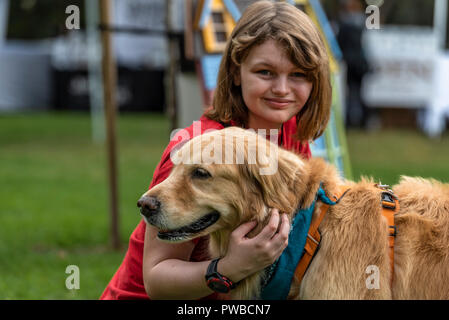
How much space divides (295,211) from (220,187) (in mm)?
388

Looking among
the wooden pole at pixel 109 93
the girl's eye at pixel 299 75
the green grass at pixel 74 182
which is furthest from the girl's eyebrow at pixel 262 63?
the wooden pole at pixel 109 93

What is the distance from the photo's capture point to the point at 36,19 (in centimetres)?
2412

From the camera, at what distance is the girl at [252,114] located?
8.34ft

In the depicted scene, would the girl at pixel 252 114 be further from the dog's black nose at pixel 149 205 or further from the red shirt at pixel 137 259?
the dog's black nose at pixel 149 205

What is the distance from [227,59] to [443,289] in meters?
1.60

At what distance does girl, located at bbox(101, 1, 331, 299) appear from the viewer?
2.54m

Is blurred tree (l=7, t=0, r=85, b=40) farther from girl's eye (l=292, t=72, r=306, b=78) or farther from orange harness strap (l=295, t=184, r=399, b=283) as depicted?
orange harness strap (l=295, t=184, r=399, b=283)

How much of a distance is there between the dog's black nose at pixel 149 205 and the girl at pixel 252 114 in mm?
214

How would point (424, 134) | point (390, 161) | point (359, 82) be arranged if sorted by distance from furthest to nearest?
point (424, 134), point (359, 82), point (390, 161)

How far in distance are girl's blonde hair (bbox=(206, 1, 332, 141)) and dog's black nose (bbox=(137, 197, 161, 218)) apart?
0.71 meters

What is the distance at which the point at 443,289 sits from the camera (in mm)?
2580
